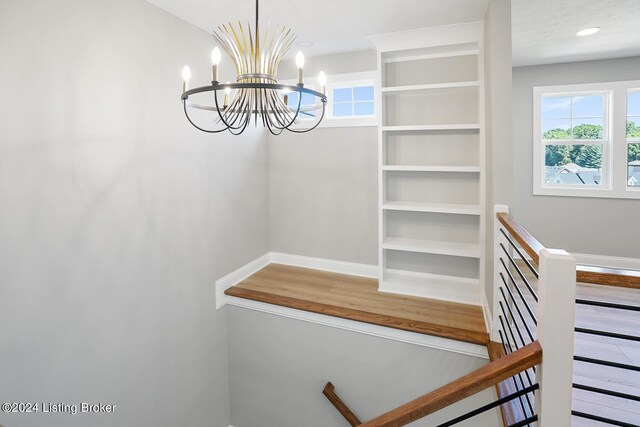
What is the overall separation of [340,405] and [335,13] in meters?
2.97

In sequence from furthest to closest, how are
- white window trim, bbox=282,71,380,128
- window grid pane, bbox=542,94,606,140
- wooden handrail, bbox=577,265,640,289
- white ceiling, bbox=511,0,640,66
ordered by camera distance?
1. window grid pane, bbox=542,94,606,140
2. white window trim, bbox=282,71,380,128
3. white ceiling, bbox=511,0,640,66
4. wooden handrail, bbox=577,265,640,289

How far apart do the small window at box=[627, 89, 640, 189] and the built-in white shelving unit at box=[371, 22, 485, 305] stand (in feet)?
8.12

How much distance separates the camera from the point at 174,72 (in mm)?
2580

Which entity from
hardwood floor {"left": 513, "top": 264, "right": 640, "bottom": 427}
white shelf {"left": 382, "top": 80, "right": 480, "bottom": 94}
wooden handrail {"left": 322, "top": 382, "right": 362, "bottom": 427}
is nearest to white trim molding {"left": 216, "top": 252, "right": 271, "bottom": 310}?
wooden handrail {"left": 322, "top": 382, "right": 362, "bottom": 427}

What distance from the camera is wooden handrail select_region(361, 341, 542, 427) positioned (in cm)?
117

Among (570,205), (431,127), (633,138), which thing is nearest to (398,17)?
(431,127)

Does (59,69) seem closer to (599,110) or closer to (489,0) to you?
(489,0)

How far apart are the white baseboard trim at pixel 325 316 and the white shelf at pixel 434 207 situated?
734 mm

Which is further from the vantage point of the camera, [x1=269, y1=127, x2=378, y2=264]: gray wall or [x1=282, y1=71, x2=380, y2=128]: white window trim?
[x1=269, y1=127, x2=378, y2=264]: gray wall

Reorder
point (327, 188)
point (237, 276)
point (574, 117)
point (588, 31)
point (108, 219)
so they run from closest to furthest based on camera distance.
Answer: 1. point (108, 219)
2. point (588, 31)
3. point (237, 276)
4. point (327, 188)
5. point (574, 117)

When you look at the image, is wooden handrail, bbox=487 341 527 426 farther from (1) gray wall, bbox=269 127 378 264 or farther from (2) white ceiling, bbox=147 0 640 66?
(2) white ceiling, bbox=147 0 640 66

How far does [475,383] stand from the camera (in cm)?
119

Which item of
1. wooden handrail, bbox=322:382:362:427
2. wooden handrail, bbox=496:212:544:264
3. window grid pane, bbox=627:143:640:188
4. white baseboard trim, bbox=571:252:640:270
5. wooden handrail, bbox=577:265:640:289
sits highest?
window grid pane, bbox=627:143:640:188

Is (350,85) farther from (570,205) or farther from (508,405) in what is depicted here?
(570,205)
